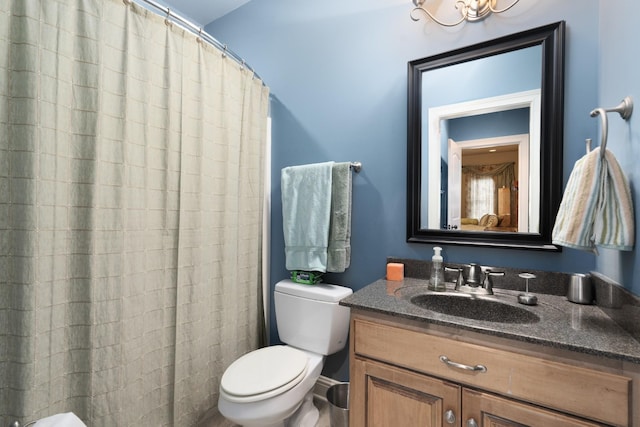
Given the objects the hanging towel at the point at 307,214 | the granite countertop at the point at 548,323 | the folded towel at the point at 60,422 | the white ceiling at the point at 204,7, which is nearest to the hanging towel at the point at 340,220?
the hanging towel at the point at 307,214

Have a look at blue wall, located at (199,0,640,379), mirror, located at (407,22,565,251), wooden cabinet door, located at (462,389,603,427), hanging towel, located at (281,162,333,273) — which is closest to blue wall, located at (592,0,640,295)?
blue wall, located at (199,0,640,379)

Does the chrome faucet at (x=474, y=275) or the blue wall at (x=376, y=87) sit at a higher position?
the blue wall at (x=376, y=87)

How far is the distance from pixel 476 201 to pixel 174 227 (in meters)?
1.48

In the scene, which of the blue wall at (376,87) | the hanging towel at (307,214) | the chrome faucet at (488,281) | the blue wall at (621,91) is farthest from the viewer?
the hanging towel at (307,214)

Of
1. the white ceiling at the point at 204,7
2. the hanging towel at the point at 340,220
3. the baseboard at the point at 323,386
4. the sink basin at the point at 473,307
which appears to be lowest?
the baseboard at the point at 323,386

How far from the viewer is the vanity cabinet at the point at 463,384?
2.46 ft

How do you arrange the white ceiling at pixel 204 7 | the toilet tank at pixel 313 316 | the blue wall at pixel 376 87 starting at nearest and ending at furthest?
the blue wall at pixel 376 87 → the toilet tank at pixel 313 316 → the white ceiling at pixel 204 7

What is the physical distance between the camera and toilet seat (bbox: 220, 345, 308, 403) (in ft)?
3.85

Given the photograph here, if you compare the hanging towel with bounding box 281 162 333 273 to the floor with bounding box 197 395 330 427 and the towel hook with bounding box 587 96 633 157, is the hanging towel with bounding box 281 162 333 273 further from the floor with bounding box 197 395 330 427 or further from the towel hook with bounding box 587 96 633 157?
the towel hook with bounding box 587 96 633 157

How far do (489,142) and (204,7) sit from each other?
91.4 inches

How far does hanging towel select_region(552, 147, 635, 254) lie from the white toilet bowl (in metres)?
1.21

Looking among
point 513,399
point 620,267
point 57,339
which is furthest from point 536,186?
point 57,339

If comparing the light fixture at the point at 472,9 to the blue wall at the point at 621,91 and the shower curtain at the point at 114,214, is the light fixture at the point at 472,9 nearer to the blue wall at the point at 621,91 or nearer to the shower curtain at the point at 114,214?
the blue wall at the point at 621,91

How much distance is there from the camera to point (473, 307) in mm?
1219
